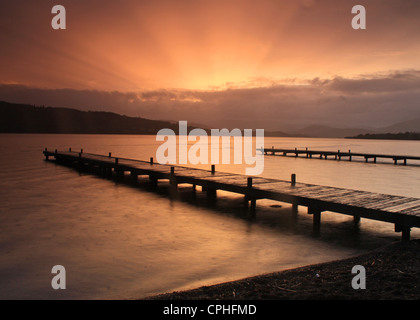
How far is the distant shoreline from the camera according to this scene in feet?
19.4

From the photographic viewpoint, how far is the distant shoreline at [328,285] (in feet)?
19.4

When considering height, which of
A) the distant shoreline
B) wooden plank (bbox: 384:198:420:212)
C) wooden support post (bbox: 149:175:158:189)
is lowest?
the distant shoreline

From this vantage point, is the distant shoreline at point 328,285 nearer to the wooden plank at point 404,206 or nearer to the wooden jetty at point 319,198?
the wooden jetty at point 319,198

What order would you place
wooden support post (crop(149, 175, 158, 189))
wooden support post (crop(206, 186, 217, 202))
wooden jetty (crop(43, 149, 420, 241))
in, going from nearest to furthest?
wooden jetty (crop(43, 149, 420, 241)), wooden support post (crop(206, 186, 217, 202)), wooden support post (crop(149, 175, 158, 189))

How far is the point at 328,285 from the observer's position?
21.1 feet

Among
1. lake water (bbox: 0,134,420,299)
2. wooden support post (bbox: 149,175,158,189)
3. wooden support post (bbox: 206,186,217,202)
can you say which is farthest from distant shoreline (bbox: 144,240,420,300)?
wooden support post (bbox: 149,175,158,189)

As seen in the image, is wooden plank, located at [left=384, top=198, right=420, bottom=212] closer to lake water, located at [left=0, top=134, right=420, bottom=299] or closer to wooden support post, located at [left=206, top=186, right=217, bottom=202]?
lake water, located at [left=0, top=134, right=420, bottom=299]

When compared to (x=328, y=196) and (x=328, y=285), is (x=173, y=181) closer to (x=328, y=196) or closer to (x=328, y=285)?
(x=328, y=196)

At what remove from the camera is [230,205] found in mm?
16328

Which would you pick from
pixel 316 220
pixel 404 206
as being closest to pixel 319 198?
pixel 316 220
